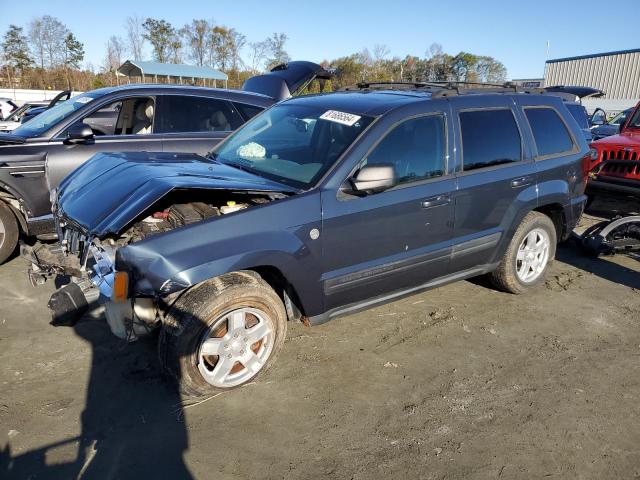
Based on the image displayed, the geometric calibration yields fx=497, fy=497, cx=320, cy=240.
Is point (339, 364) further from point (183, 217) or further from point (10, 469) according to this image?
point (10, 469)

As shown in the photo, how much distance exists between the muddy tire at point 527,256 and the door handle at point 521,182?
0.37 metres

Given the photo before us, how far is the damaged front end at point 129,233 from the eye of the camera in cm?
288

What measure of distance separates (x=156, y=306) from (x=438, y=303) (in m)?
2.71

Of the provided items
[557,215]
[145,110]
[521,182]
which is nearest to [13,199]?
[145,110]

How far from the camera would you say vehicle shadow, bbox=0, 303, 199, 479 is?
100 inches

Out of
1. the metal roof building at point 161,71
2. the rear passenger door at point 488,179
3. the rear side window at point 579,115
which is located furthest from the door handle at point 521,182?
the metal roof building at point 161,71

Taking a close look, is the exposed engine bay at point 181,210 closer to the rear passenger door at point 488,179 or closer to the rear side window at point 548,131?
the rear passenger door at point 488,179

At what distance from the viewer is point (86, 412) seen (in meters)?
2.98

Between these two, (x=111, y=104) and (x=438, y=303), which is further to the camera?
(x=111, y=104)

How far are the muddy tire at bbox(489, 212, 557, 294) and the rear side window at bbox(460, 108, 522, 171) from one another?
27.6 inches

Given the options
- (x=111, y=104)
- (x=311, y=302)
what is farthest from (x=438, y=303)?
(x=111, y=104)

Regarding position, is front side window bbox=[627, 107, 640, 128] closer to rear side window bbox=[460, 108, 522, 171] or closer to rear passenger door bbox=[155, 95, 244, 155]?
rear side window bbox=[460, 108, 522, 171]

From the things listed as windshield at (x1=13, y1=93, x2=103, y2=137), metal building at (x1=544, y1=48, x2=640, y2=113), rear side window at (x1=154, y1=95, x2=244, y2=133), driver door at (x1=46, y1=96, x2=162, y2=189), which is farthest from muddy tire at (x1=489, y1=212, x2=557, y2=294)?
metal building at (x1=544, y1=48, x2=640, y2=113)

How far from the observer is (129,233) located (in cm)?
332
